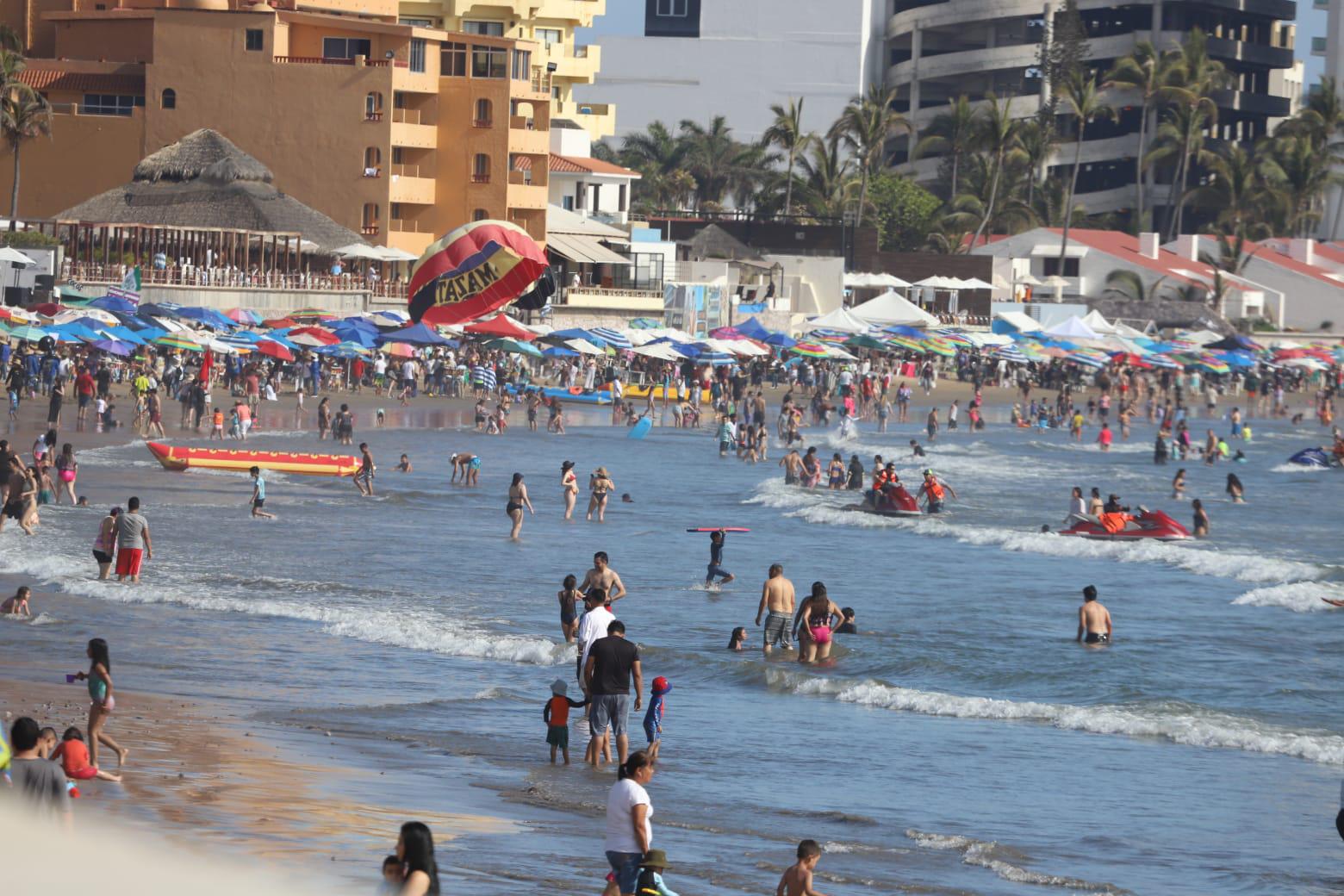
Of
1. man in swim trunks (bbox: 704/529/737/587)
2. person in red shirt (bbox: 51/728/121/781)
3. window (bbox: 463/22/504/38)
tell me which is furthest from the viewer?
window (bbox: 463/22/504/38)

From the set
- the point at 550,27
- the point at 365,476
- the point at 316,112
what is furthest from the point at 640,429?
the point at 550,27

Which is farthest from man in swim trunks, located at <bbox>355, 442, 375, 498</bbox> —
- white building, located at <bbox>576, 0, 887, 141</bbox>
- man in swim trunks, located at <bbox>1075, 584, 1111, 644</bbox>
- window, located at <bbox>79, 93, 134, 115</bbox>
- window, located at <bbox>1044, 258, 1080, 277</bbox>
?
white building, located at <bbox>576, 0, 887, 141</bbox>

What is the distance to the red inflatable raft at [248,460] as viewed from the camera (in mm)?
31750

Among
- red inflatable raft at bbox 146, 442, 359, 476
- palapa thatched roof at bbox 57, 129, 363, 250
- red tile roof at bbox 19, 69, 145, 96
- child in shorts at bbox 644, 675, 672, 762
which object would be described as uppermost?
red tile roof at bbox 19, 69, 145, 96

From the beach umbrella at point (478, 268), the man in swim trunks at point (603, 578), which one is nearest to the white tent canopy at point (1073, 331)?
the beach umbrella at point (478, 268)

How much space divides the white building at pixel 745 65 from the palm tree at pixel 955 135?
9.97 metres

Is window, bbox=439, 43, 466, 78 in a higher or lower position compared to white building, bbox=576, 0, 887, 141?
lower

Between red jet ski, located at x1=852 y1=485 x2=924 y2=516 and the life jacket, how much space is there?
3700 mm

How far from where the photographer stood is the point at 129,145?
6381cm

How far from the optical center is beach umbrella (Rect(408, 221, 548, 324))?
4100 centimetres

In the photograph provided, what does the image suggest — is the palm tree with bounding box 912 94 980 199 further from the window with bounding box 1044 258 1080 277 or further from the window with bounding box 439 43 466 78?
the window with bounding box 439 43 466 78

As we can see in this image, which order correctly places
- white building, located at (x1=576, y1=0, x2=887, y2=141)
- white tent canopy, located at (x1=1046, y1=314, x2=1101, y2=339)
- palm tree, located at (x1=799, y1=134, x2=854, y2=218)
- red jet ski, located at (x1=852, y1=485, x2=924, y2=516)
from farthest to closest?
white building, located at (x1=576, y1=0, x2=887, y2=141)
palm tree, located at (x1=799, y1=134, x2=854, y2=218)
white tent canopy, located at (x1=1046, y1=314, x2=1101, y2=339)
red jet ski, located at (x1=852, y1=485, x2=924, y2=516)

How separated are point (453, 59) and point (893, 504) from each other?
37445mm

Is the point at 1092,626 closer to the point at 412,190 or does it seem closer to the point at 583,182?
the point at 412,190
